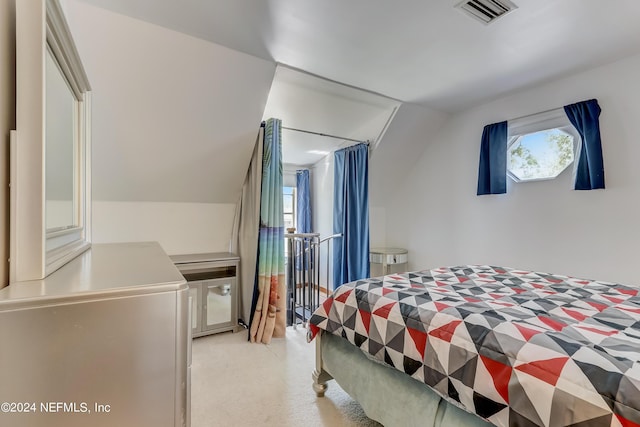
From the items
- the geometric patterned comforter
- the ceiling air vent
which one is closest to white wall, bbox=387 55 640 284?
the geometric patterned comforter

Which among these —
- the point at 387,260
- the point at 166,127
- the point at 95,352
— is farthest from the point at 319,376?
the point at 166,127

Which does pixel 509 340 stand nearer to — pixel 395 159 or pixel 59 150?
pixel 59 150

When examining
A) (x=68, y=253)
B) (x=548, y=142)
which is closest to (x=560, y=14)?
(x=548, y=142)

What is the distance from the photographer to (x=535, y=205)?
281 cm

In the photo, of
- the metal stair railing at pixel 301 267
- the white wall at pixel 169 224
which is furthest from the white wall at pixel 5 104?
the metal stair railing at pixel 301 267

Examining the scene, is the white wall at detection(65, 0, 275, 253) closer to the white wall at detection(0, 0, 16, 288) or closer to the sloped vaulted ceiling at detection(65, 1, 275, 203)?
the sloped vaulted ceiling at detection(65, 1, 275, 203)

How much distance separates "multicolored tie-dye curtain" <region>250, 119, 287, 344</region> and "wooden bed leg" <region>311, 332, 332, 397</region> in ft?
3.03

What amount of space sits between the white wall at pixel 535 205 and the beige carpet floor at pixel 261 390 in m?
2.12

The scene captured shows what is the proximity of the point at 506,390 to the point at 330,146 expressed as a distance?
11.4 feet

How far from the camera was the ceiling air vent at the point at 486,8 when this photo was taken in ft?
5.43

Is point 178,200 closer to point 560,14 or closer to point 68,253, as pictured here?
point 68,253

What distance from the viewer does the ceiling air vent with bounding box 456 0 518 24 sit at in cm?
166

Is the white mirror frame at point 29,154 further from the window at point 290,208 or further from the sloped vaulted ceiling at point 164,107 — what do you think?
the window at point 290,208

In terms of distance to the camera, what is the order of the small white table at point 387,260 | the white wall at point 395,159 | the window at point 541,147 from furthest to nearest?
1. the small white table at point 387,260
2. the white wall at point 395,159
3. the window at point 541,147
